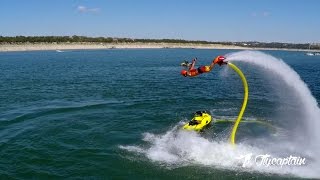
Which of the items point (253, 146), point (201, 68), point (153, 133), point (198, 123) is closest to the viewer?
point (201, 68)

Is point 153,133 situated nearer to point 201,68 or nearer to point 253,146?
point 253,146

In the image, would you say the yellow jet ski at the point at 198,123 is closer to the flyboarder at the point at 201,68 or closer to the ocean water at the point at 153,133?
the ocean water at the point at 153,133

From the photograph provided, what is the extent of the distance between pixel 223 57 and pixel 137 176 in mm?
10016

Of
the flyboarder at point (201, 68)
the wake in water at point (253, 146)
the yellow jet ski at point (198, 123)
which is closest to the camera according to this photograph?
the flyboarder at point (201, 68)

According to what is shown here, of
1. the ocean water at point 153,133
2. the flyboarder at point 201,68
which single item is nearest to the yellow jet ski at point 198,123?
the ocean water at point 153,133

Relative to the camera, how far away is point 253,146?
32.7 metres

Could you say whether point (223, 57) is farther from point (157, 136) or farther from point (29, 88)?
point (29, 88)

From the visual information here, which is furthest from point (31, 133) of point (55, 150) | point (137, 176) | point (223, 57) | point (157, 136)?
point (223, 57)

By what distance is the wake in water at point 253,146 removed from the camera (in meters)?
27.6

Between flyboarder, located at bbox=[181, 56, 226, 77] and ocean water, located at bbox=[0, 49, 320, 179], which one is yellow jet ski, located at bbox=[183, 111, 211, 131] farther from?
flyboarder, located at bbox=[181, 56, 226, 77]

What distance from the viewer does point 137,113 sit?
45406 mm

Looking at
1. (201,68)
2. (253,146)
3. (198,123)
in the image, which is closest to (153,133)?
(198,123)

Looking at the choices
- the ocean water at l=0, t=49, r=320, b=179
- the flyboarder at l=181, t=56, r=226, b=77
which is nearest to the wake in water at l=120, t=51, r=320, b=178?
the ocean water at l=0, t=49, r=320, b=179

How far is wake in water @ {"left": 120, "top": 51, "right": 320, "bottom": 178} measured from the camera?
1088 inches
